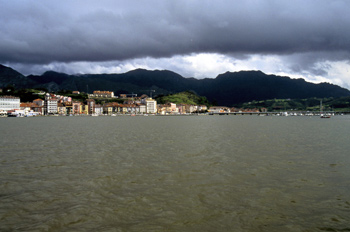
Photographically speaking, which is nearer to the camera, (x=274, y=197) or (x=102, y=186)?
(x=274, y=197)

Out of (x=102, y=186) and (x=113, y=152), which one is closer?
(x=102, y=186)

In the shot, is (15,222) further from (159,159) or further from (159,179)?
(159,159)

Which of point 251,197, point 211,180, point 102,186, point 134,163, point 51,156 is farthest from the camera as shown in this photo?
point 51,156

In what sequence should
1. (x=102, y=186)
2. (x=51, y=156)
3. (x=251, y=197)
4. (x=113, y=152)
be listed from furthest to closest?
(x=113, y=152)
(x=51, y=156)
(x=102, y=186)
(x=251, y=197)

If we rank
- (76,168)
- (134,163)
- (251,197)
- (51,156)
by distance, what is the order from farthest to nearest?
(51,156) < (134,163) < (76,168) < (251,197)

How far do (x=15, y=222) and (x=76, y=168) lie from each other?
1019cm

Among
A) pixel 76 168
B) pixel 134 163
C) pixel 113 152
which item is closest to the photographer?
pixel 76 168

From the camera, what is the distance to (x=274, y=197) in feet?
44.4

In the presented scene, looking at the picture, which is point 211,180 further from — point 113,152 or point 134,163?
point 113,152

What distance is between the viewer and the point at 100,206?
40.0 ft

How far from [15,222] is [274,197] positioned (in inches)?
438

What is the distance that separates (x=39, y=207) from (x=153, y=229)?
17.9 ft

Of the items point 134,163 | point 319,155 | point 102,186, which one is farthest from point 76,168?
point 319,155

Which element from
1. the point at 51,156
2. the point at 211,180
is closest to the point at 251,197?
the point at 211,180
